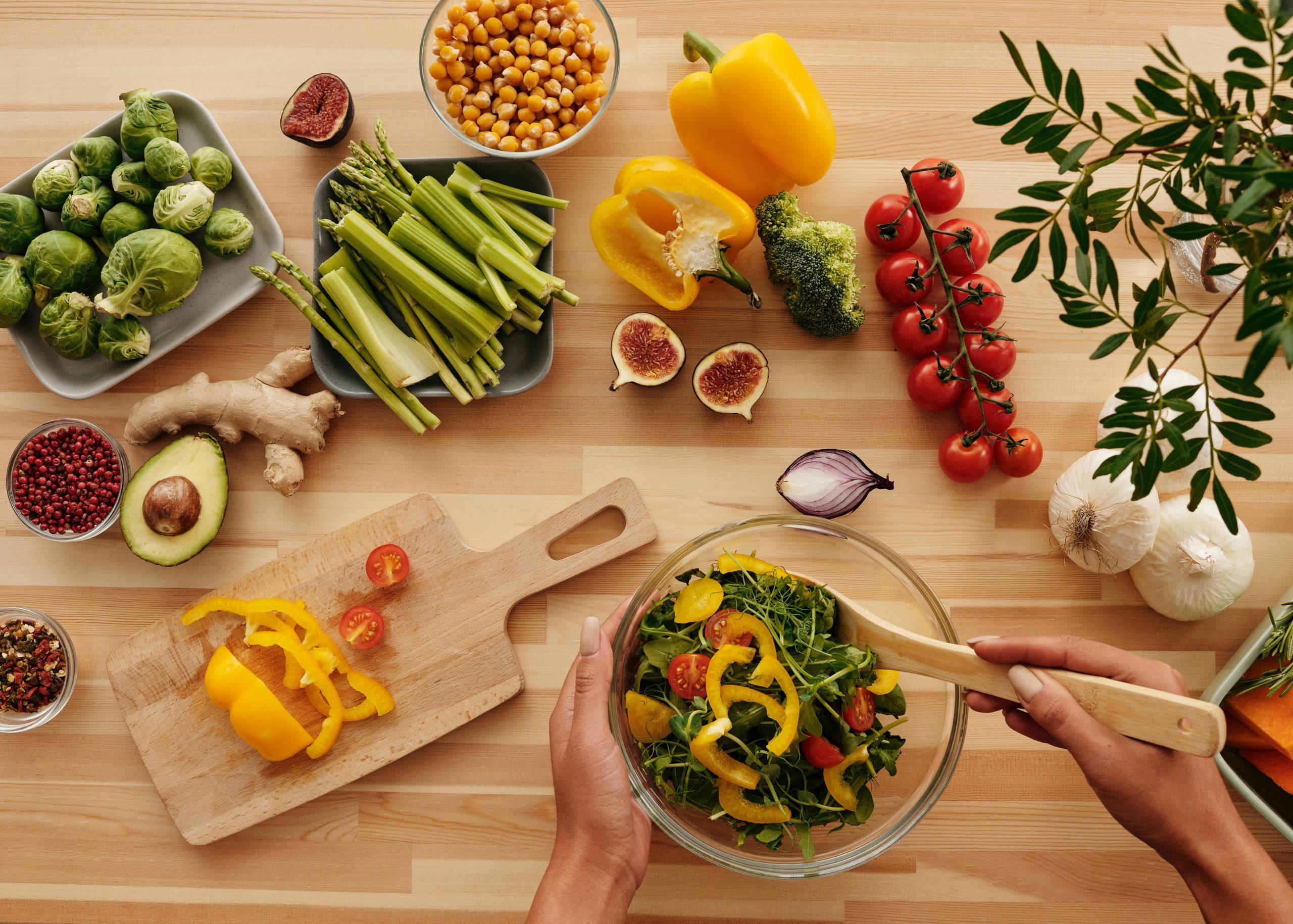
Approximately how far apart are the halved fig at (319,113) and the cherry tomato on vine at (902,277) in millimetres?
1611

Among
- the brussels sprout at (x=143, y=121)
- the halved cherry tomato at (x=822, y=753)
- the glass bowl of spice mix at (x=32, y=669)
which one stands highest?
the brussels sprout at (x=143, y=121)

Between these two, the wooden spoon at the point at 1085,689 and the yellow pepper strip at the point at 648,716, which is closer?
the wooden spoon at the point at 1085,689

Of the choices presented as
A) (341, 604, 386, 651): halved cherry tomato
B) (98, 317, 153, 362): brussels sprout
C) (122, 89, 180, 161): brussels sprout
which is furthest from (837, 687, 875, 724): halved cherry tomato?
(122, 89, 180, 161): brussels sprout

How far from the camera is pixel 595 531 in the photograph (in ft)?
8.18

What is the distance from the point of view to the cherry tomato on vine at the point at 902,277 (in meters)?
2.34

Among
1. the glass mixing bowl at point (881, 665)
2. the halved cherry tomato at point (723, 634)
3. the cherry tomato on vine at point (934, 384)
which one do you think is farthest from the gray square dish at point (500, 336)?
the cherry tomato on vine at point (934, 384)

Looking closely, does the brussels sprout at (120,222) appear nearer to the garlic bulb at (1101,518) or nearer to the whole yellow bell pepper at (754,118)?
the whole yellow bell pepper at (754,118)

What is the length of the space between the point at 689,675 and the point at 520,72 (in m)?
1.69

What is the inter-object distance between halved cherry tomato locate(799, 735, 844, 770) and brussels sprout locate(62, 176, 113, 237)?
237cm

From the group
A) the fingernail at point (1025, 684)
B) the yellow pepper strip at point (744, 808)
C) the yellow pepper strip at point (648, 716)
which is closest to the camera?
the fingernail at point (1025, 684)

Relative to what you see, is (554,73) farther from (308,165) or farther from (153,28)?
(153,28)

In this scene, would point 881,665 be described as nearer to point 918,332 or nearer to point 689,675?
point 689,675

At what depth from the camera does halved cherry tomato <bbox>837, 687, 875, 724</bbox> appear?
188cm

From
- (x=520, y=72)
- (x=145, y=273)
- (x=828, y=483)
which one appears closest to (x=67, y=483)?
(x=145, y=273)
